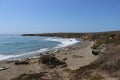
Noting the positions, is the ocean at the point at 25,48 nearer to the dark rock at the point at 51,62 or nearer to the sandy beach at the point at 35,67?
the sandy beach at the point at 35,67

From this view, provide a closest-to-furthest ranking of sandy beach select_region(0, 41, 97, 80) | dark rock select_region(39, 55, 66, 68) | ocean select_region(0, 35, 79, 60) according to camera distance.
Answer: sandy beach select_region(0, 41, 97, 80), dark rock select_region(39, 55, 66, 68), ocean select_region(0, 35, 79, 60)

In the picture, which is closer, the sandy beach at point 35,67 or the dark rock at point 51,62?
the sandy beach at point 35,67

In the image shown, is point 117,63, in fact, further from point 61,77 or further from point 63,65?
point 63,65

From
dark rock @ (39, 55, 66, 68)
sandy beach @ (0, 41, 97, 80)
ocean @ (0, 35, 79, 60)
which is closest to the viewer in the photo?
sandy beach @ (0, 41, 97, 80)

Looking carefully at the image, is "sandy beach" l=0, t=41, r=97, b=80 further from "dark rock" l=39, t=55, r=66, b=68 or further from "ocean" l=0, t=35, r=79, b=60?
"ocean" l=0, t=35, r=79, b=60

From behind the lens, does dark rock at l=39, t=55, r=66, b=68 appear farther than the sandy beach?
Yes

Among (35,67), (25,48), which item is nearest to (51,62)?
(35,67)

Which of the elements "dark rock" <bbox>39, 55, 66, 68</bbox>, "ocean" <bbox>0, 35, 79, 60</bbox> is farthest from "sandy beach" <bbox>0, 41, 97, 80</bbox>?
"ocean" <bbox>0, 35, 79, 60</bbox>

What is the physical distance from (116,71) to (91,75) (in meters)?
1.31

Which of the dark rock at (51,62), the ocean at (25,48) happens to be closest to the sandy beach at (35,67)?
the dark rock at (51,62)

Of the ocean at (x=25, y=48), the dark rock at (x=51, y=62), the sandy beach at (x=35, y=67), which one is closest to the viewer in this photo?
the sandy beach at (x=35, y=67)

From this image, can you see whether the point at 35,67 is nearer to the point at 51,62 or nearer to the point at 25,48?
the point at 51,62

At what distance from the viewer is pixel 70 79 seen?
1001 cm

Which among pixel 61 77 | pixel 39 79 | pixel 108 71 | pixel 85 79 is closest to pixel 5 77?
pixel 39 79
